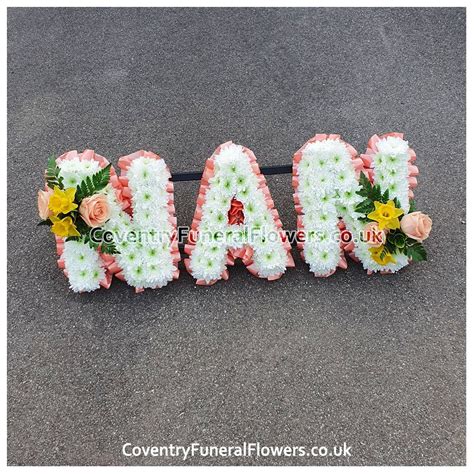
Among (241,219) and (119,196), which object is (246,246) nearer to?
(241,219)

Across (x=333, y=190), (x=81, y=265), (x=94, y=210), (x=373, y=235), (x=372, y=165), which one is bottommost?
(x=81, y=265)

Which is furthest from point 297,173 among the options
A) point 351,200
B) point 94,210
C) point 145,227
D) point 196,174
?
point 94,210

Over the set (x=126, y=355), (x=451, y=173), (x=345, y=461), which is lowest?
(x=345, y=461)

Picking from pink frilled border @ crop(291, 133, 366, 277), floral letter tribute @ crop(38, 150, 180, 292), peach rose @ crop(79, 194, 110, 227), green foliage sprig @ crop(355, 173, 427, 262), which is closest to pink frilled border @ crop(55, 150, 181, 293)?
floral letter tribute @ crop(38, 150, 180, 292)

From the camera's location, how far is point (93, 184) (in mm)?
2346

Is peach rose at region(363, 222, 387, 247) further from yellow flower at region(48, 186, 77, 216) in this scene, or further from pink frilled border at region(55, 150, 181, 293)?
yellow flower at region(48, 186, 77, 216)

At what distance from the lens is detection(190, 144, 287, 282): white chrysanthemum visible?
8.27ft

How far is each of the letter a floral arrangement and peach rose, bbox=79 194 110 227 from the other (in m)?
0.12

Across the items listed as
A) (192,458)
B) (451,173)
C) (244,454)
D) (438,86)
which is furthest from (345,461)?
(438,86)

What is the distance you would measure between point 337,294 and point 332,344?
0.29 metres

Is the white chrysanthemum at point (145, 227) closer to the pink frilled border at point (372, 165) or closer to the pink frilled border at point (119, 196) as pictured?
the pink frilled border at point (119, 196)

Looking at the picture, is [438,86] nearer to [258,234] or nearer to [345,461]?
[258,234]

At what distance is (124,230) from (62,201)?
365 mm

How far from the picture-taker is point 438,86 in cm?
372
